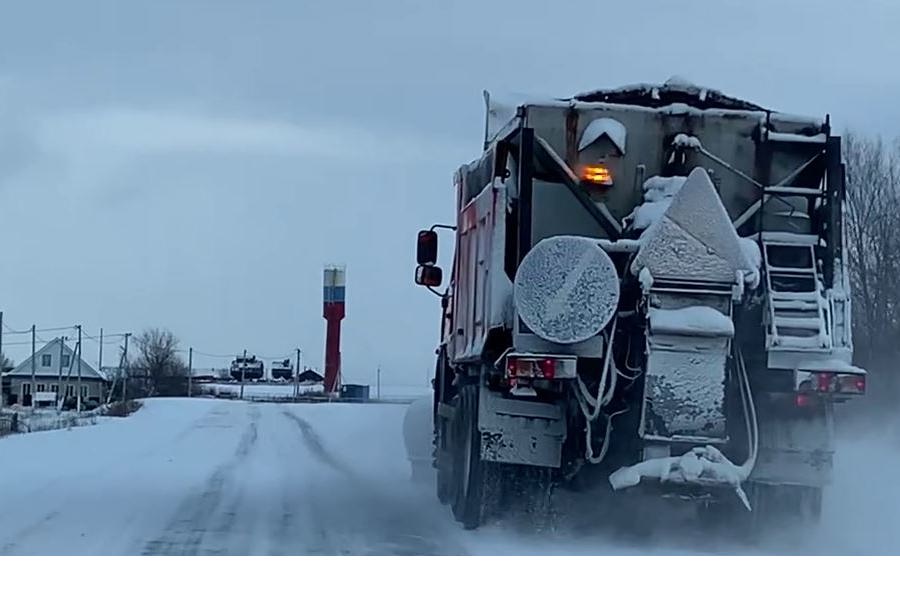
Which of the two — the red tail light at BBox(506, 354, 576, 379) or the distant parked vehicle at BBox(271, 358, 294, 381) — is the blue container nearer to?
the distant parked vehicle at BBox(271, 358, 294, 381)

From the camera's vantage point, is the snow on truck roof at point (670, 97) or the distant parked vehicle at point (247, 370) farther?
the distant parked vehicle at point (247, 370)

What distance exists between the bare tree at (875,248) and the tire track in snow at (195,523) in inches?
298

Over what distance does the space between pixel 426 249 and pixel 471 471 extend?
383 cm

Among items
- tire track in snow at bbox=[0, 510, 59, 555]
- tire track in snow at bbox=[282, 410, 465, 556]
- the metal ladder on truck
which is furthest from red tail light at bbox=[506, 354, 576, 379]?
tire track in snow at bbox=[0, 510, 59, 555]

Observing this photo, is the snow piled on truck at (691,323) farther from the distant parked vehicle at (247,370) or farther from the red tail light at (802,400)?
the distant parked vehicle at (247,370)

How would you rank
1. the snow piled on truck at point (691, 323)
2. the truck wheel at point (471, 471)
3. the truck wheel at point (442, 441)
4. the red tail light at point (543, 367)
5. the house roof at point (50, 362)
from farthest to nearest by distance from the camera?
1. the house roof at point (50, 362)
2. the truck wheel at point (442, 441)
3. the truck wheel at point (471, 471)
4. the red tail light at point (543, 367)
5. the snow piled on truck at point (691, 323)

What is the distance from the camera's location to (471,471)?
445 inches

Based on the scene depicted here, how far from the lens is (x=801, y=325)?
9930 millimetres

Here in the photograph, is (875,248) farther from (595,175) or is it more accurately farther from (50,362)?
(50,362)

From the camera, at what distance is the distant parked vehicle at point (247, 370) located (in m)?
26.5

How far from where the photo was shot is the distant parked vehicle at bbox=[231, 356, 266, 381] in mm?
26453

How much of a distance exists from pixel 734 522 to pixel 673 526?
0.44 m

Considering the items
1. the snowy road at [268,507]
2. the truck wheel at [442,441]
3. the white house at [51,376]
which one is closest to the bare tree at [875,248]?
the snowy road at [268,507]

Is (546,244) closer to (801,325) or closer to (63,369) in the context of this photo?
→ (801,325)
